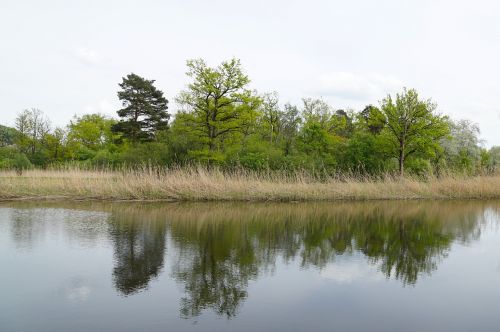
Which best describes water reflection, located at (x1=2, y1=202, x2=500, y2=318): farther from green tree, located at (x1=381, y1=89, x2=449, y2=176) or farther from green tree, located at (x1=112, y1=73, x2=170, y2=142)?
green tree, located at (x1=112, y1=73, x2=170, y2=142)

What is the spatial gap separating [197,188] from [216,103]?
355 inches

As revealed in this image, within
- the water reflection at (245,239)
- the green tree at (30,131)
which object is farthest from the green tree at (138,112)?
the water reflection at (245,239)

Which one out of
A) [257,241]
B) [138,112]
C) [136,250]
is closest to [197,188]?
[257,241]

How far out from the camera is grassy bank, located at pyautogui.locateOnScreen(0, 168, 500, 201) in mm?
16438

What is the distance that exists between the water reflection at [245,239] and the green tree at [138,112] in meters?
34.5

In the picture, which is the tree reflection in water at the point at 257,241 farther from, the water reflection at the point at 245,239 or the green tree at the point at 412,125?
the green tree at the point at 412,125

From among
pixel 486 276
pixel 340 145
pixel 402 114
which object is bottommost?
pixel 486 276

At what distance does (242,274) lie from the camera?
6566mm

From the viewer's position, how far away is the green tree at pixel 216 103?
24.2m

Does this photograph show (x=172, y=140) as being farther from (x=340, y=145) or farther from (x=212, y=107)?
(x=340, y=145)

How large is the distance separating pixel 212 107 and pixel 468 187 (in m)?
14.0

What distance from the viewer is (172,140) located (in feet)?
82.9

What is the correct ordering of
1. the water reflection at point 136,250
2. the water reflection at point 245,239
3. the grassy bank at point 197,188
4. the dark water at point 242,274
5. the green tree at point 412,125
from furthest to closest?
the green tree at point 412,125 → the grassy bank at point 197,188 → the water reflection at point 245,239 → the water reflection at point 136,250 → the dark water at point 242,274

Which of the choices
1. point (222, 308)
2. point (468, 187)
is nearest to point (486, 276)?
point (222, 308)
